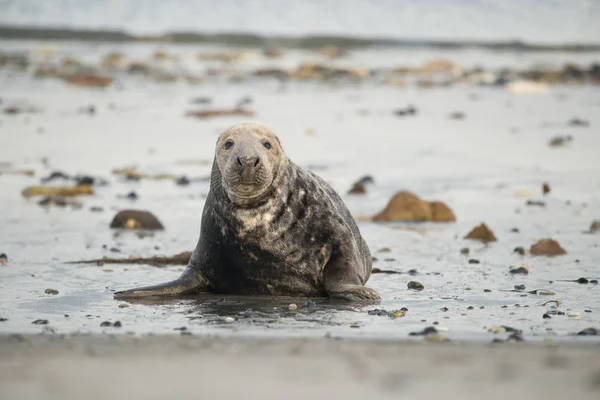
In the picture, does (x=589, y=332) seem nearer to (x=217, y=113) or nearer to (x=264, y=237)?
(x=264, y=237)

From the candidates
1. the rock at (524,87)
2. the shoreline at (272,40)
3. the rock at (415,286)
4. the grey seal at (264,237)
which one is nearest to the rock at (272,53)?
the shoreline at (272,40)

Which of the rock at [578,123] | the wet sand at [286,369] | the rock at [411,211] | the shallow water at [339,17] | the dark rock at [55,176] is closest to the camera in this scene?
the wet sand at [286,369]

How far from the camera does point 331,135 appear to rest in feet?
53.0

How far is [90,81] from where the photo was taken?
23375mm

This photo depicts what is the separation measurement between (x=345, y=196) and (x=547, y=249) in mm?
3138

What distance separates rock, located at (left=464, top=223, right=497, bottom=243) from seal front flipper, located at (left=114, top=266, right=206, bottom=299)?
2813 mm

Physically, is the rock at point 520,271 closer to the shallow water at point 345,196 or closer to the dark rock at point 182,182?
the shallow water at point 345,196

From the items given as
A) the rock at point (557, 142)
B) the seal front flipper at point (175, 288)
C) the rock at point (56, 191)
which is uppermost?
the rock at point (557, 142)

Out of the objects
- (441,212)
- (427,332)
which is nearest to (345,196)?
(441,212)

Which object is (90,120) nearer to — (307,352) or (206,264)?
(206,264)

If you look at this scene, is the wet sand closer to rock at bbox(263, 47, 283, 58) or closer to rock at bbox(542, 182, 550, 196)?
rock at bbox(542, 182, 550, 196)

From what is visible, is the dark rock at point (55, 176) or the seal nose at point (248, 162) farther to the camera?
the dark rock at point (55, 176)

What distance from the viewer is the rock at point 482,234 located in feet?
30.9

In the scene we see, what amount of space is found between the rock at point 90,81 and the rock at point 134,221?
13.7 m
